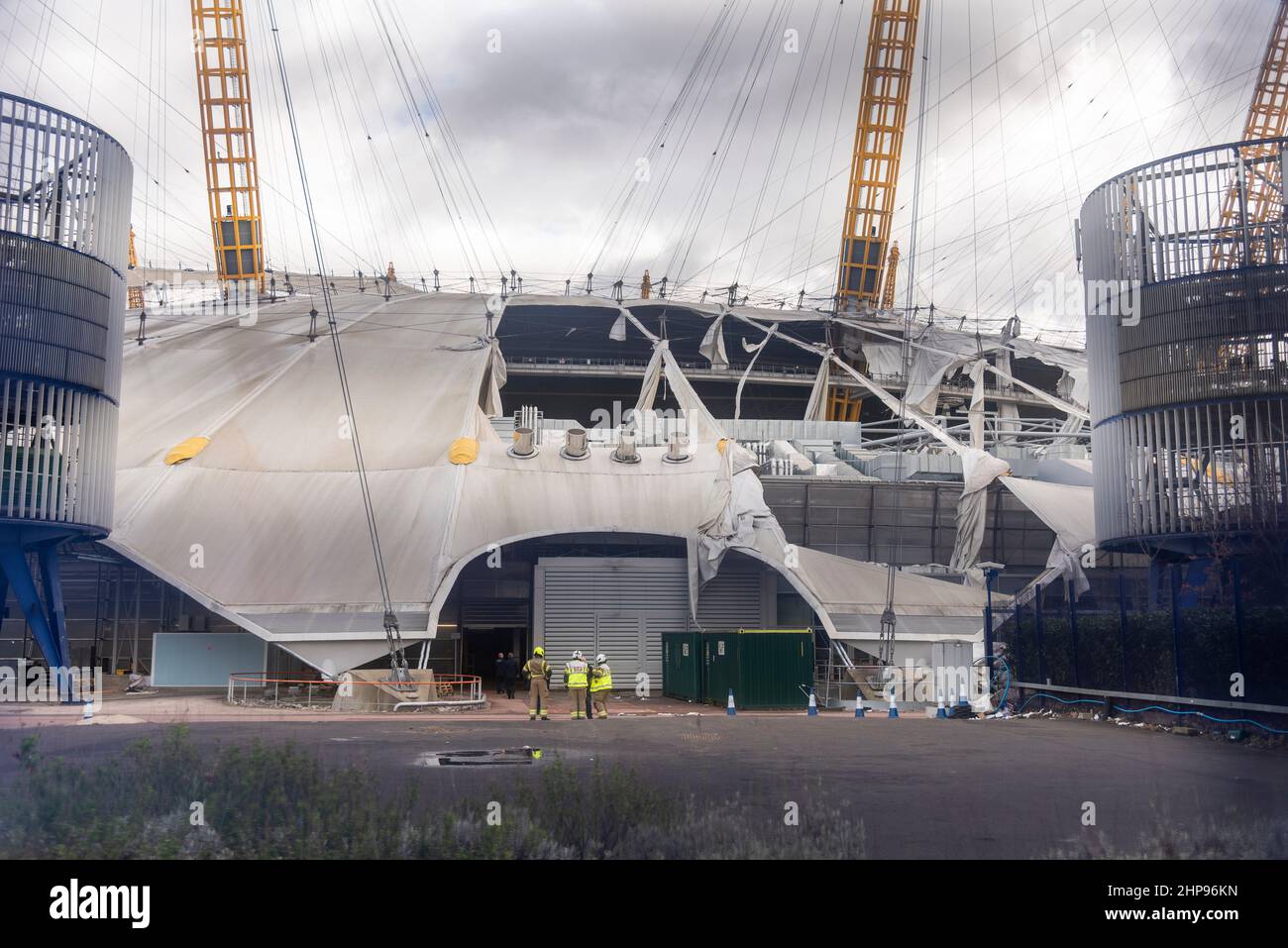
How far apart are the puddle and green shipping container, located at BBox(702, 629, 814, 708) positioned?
14087mm

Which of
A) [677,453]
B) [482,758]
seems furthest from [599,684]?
[677,453]

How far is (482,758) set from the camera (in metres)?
17.0

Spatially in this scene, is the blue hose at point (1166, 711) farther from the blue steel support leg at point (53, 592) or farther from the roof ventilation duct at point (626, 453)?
the blue steel support leg at point (53, 592)

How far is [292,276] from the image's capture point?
87750 mm

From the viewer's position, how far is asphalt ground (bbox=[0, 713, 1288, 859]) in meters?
11.4

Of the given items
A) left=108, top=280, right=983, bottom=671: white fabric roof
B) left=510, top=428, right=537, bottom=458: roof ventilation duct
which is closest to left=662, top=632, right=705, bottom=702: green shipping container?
left=108, top=280, right=983, bottom=671: white fabric roof

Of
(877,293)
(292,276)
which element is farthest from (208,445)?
(292,276)

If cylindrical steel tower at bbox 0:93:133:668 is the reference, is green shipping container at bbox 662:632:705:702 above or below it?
below

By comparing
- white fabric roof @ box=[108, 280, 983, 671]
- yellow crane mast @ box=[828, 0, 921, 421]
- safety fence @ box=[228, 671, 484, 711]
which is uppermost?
yellow crane mast @ box=[828, 0, 921, 421]

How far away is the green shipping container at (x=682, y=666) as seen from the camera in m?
34.1

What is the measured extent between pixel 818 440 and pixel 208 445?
95.6 feet

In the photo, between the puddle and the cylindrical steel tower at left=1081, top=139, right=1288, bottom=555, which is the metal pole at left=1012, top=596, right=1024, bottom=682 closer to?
the cylindrical steel tower at left=1081, top=139, right=1288, bottom=555

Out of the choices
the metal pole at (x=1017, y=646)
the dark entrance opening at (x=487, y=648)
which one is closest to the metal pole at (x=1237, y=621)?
the metal pole at (x=1017, y=646)
